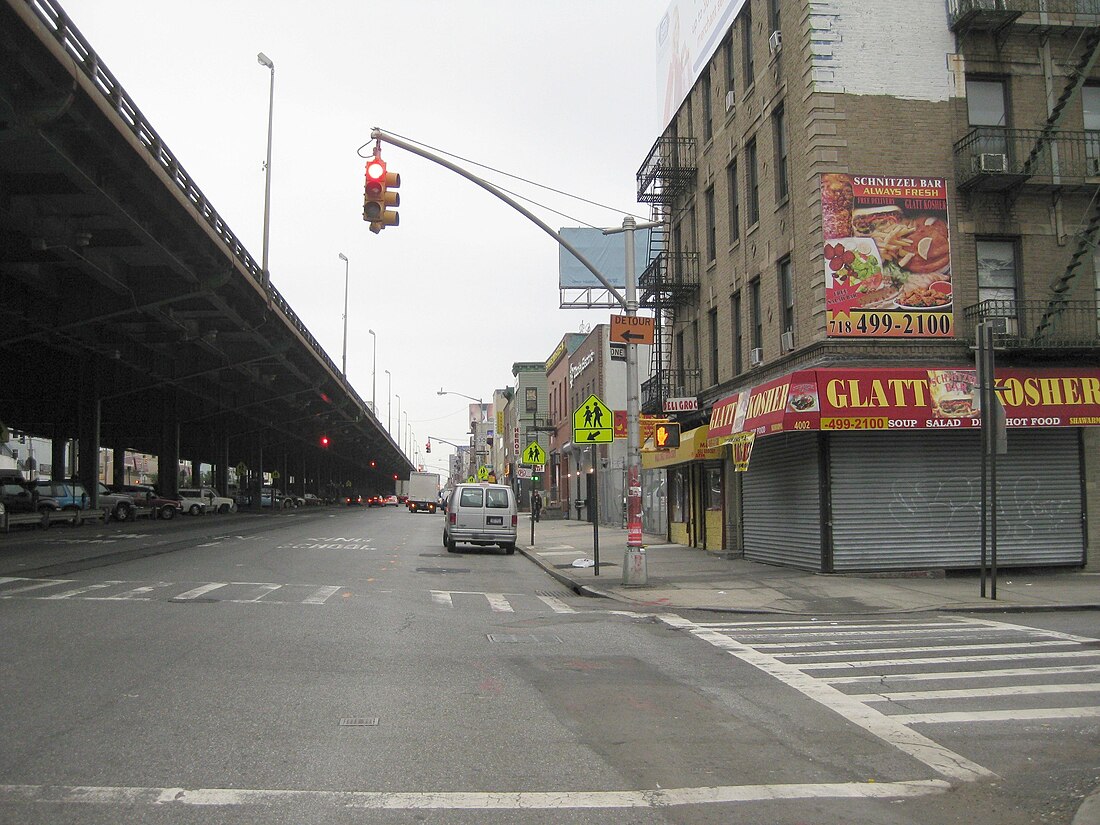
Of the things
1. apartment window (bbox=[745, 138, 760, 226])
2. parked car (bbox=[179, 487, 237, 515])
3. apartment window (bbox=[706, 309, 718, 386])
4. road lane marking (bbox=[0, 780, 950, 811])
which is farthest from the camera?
parked car (bbox=[179, 487, 237, 515])

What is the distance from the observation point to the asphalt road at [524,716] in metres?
5.42

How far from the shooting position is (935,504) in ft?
60.2

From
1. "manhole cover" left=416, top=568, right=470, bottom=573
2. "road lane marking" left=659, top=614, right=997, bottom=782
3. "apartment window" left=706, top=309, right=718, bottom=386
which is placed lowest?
"manhole cover" left=416, top=568, right=470, bottom=573

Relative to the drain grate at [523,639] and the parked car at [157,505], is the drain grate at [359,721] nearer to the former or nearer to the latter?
the drain grate at [523,639]

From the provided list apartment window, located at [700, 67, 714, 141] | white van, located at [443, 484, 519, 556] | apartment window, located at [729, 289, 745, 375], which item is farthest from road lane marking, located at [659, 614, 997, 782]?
apartment window, located at [700, 67, 714, 141]

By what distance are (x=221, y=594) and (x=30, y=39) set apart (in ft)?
31.2

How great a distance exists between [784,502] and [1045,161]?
8407 millimetres

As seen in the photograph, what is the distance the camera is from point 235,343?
147 feet

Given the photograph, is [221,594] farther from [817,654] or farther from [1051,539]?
[1051,539]

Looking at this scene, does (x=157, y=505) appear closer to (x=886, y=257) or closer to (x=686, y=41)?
(x=686, y=41)

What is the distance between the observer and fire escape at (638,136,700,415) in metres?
27.3

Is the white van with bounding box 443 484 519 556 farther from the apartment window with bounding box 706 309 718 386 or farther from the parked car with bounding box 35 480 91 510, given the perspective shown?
the parked car with bounding box 35 480 91 510

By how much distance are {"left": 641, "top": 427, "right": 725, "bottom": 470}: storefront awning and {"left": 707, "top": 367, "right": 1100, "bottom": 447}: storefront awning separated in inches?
222

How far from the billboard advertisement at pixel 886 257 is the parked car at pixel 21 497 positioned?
33.0 m
